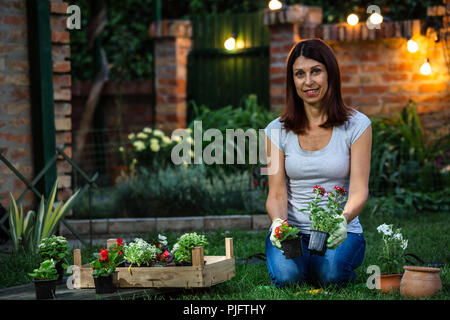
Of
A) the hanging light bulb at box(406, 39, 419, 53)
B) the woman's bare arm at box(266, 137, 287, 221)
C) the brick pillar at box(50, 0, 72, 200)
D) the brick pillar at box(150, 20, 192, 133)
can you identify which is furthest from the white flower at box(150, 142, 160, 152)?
the woman's bare arm at box(266, 137, 287, 221)

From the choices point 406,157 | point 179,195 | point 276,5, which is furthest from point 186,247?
point 276,5

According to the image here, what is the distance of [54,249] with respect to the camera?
3521 mm

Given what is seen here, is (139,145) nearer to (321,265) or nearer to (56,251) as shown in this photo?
(56,251)

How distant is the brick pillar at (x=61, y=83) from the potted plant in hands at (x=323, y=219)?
3189 millimetres

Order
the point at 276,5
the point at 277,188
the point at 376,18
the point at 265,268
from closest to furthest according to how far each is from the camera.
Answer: the point at 277,188 → the point at 265,268 → the point at 376,18 → the point at 276,5

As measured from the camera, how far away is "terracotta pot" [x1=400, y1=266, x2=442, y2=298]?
314 cm

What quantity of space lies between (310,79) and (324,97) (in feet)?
0.45

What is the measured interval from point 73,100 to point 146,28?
1.77 meters

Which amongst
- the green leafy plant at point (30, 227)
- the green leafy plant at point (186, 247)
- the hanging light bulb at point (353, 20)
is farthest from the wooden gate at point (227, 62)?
the green leafy plant at point (186, 247)

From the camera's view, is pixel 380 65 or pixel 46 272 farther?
pixel 380 65

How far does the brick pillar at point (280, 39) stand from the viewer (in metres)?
7.91

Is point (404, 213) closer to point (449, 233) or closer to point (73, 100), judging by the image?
point (449, 233)

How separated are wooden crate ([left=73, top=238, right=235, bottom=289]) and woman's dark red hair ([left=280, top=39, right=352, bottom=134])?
87cm
